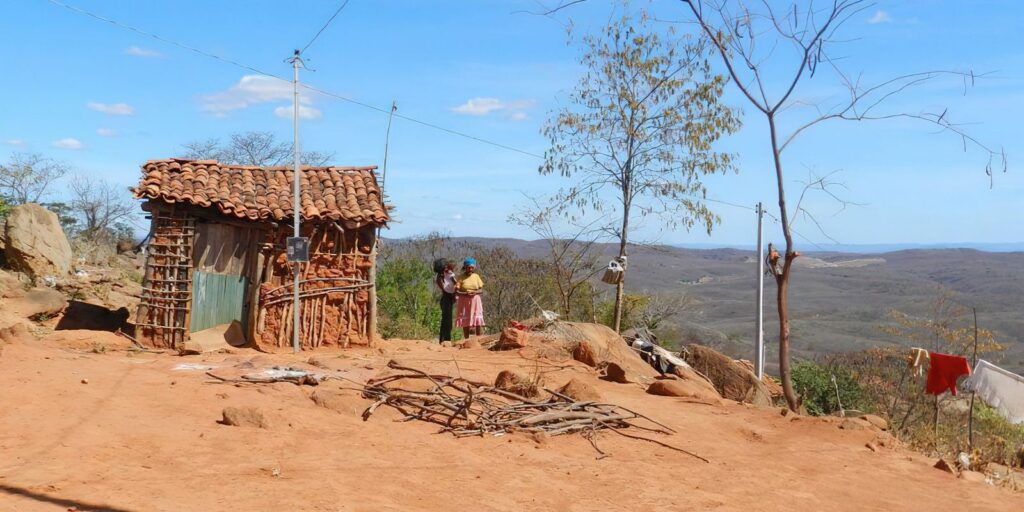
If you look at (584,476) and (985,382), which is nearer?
(584,476)

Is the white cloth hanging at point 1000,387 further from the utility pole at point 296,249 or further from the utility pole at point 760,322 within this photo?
the utility pole at point 296,249

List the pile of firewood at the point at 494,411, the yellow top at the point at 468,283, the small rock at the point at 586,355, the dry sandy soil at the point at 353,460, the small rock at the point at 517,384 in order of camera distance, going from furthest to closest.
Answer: the yellow top at the point at 468,283
the small rock at the point at 586,355
the small rock at the point at 517,384
the pile of firewood at the point at 494,411
the dry sandy soil at the point at 353,460

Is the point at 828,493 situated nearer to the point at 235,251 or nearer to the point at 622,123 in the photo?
the point at 235,251

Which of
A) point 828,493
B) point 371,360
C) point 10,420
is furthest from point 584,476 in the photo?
point 371,360

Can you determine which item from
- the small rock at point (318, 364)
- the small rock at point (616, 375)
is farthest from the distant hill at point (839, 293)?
the small rock at point (318, 364)

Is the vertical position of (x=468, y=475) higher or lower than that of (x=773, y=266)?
lower

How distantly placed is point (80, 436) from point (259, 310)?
25.6 feet

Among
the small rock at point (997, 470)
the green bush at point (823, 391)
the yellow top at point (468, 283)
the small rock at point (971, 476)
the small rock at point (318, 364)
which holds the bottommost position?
the green bush at point (823, 391)

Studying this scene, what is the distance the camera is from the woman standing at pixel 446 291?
1585 cm

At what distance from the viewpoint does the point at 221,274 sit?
583 inches

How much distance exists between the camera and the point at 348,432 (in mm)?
8258

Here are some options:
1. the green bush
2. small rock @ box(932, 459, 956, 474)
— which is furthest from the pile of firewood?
the green bush

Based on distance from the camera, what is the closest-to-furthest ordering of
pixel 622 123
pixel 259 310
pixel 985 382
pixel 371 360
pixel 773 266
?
pixel 773 266
pixel 371 360
pixel 259 310
pixel 985 382
pixel 622 123

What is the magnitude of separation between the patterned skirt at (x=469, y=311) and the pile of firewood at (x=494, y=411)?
18.6 feet
